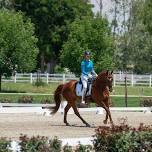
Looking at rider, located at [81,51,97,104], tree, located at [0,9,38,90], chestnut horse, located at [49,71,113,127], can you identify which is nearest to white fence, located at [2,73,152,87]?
tree, located at [0,9,38,90]

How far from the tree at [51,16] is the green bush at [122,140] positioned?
2542 inches

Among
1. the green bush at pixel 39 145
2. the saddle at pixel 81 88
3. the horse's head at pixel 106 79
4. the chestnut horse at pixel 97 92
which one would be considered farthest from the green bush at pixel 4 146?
the saddle at pixel 81 88

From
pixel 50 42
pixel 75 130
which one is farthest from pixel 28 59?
pixel 75 130

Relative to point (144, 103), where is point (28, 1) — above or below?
above

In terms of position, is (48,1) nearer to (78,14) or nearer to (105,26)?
(78,14)

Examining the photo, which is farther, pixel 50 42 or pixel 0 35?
pixel 50 42

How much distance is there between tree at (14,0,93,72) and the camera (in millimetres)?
75688

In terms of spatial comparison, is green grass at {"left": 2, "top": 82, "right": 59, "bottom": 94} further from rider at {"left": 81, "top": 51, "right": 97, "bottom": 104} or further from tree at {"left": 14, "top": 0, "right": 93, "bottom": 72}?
rider at {"left": 81, "top": 51, "right": 97, "bottom": 104}

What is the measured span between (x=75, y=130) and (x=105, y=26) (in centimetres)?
3847

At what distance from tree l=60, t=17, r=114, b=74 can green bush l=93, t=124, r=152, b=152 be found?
138 feet

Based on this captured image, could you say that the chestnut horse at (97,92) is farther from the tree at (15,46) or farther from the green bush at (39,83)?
the green bush at (39,83)

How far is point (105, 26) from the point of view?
2226 inches

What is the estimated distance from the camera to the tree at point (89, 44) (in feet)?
177

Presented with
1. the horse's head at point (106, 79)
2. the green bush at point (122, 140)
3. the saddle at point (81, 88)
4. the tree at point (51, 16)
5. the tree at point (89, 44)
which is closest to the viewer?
the green bush at point (122, 140)
